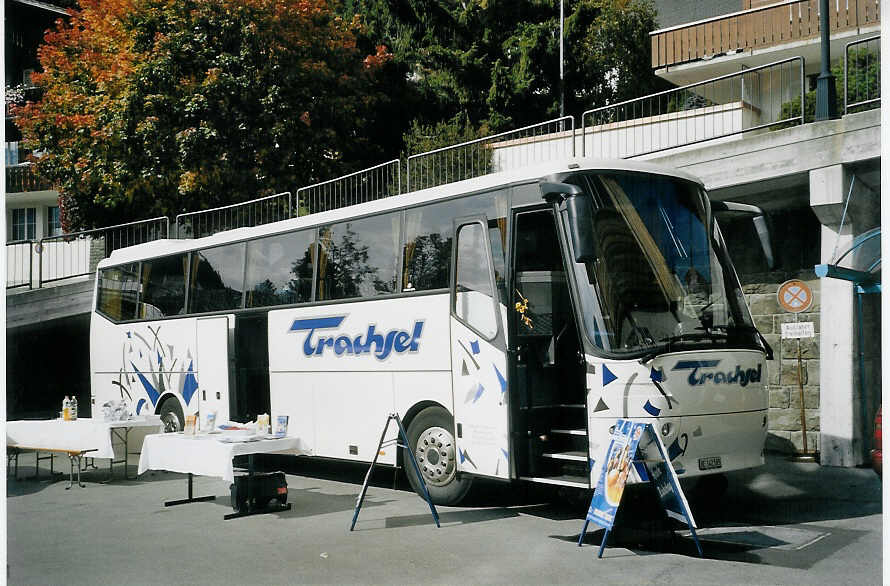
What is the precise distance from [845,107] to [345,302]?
6.98 meters

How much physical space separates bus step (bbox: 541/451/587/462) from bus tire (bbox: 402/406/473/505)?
1.13 m

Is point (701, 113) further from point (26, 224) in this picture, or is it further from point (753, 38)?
point (26, 224)

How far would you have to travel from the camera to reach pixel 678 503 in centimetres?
803

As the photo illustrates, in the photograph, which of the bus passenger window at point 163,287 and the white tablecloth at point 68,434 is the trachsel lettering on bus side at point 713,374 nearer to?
the white tablecloth at point 68,434

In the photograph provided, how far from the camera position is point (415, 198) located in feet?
36.6

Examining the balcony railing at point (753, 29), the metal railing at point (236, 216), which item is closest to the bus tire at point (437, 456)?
the balcony railing at point (753, 29)

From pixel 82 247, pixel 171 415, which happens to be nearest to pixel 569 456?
pixel 171 415

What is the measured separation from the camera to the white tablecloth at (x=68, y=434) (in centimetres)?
1206

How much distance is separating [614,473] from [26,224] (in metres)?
11.6

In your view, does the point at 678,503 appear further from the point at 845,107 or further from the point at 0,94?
the point at 845,107

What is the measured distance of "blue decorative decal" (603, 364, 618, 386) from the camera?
8758mm

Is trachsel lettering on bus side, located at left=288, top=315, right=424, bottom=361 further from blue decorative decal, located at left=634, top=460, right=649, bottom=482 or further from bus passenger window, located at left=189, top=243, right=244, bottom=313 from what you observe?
blue decorative decal, located at left=634, top=460, right=649, bottom=482

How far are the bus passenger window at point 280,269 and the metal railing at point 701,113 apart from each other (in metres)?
6.38

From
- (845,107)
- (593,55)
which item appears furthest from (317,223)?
(593,55)
